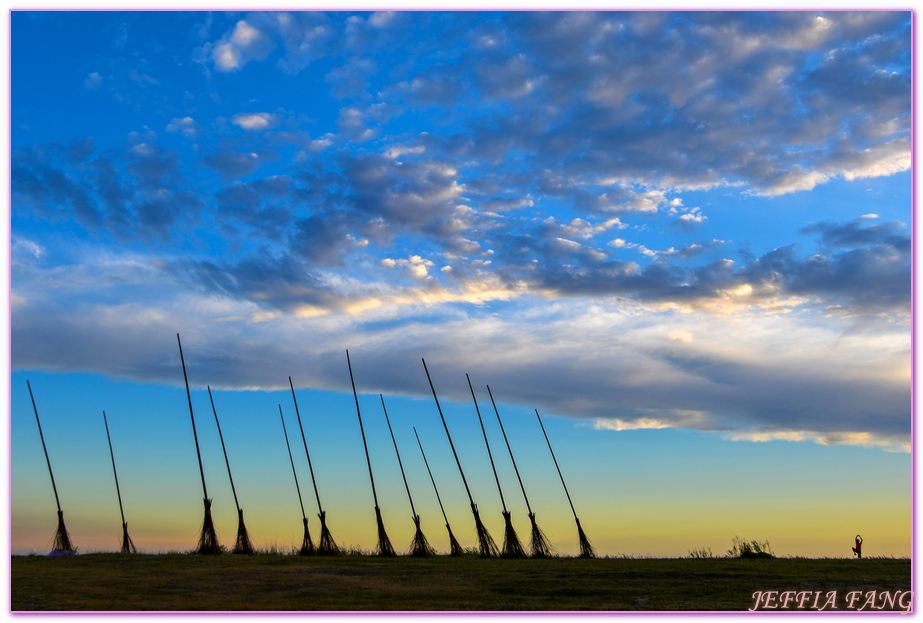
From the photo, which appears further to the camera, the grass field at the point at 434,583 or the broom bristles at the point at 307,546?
the broom bristles at the point at 307,546

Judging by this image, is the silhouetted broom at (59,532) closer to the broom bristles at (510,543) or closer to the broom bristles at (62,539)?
the broom bristles at (62,539)

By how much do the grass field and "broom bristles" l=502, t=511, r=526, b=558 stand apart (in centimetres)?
209

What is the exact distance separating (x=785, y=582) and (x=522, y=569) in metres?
4.90

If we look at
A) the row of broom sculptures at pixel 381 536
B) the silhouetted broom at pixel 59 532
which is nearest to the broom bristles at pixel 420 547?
the row of broom sculptures at pixel 381 536

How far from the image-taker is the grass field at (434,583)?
32.8 feet

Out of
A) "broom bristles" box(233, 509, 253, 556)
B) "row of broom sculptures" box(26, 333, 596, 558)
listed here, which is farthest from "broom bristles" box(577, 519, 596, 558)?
"broom bristles" box(233, 509, 253, 556)

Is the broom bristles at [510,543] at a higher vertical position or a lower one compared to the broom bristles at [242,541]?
lower

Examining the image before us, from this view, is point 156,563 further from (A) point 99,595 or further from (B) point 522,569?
(B) point 522,569

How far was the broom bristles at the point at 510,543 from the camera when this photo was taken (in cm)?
1738

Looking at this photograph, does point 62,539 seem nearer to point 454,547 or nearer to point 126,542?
point 126,542

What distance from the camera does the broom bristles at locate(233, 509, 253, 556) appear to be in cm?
1812

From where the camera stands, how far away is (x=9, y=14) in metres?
9.52

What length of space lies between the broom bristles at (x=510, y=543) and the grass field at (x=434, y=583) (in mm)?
2089

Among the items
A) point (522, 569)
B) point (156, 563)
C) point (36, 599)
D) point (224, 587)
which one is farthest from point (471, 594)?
point (156, 563)
